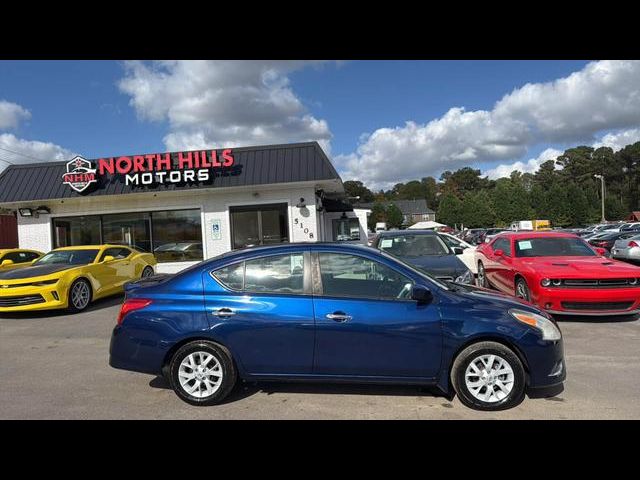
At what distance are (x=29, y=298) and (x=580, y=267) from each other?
10.2 m

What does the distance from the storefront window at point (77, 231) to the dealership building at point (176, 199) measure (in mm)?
36

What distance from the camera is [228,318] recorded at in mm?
3928

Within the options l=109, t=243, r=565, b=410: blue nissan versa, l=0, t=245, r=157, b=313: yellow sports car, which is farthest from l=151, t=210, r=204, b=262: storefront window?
l=109, t=243, r=565, b=410: blue nissan versa

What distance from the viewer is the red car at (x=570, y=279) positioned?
22.0 ft

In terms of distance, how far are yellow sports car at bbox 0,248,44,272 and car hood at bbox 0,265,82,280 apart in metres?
2.91

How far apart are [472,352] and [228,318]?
222 cm

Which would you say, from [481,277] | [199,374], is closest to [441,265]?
[481,277]

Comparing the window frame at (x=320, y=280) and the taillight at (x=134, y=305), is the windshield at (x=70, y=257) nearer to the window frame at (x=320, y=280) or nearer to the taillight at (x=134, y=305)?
the taillight at (x=134, y=305)

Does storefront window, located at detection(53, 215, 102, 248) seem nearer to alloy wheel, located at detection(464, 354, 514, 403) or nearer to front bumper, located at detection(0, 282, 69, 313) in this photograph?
front bumper, located at detection(0, 282, 69, 313)

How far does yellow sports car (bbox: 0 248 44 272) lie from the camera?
11.8m
